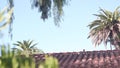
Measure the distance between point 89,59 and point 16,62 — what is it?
1267 centimetres

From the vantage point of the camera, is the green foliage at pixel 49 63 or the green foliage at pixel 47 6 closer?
the green foliage at pixel 49 63

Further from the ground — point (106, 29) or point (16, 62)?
point (106, 29)

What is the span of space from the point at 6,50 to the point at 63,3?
30.9 feet

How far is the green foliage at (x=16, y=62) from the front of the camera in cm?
264

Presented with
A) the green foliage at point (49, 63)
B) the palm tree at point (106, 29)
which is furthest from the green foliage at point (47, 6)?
the palm tree at point (106, 29)

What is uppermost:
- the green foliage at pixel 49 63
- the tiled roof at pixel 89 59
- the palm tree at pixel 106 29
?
the palm tree at pixel 106 29

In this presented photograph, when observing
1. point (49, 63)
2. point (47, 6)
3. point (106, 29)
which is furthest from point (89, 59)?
point (106, 29)

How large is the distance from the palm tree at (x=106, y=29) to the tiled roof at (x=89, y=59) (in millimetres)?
20359

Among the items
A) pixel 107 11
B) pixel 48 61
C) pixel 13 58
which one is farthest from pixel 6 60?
pixel 107 11

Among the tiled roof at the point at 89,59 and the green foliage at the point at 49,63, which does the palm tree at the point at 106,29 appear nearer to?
the tiled roof at the point at 89,59

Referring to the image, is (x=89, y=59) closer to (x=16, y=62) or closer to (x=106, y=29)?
(x=16, y=62)

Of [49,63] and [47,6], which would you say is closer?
[49,63]

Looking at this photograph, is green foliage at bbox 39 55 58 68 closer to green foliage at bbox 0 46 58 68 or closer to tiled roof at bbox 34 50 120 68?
green foliage at bbox 0 46 58 68

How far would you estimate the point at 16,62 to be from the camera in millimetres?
2652
